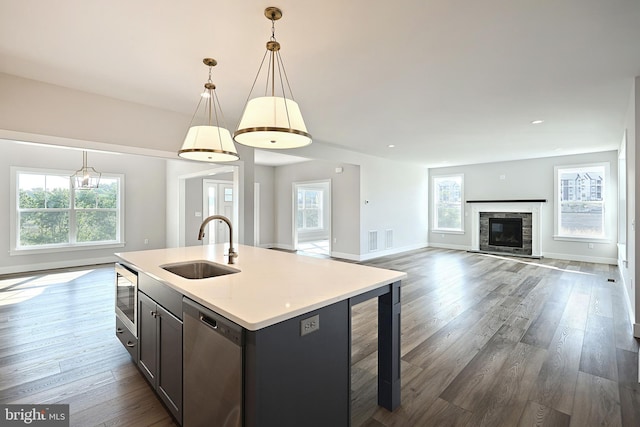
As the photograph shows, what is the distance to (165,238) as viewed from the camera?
770 centimetres

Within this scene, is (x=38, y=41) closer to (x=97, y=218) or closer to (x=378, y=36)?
(x=378, y=36)

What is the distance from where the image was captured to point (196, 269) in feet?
8.03

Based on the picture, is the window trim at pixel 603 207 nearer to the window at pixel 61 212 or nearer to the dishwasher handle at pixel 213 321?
the dishwasher handle at pixel 213 321

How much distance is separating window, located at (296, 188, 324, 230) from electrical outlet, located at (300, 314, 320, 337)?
318 inches

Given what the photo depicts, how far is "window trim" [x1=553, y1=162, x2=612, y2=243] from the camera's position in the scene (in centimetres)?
652

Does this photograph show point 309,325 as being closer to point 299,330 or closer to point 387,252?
point 299,330

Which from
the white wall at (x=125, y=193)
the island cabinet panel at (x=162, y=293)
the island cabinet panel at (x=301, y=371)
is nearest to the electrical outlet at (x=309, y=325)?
the island cabinet panel at (x=301, y=371)

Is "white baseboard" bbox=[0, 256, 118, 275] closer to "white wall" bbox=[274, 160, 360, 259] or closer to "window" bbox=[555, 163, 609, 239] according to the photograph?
"white wall" bbox=[274, 160, 360, 259]

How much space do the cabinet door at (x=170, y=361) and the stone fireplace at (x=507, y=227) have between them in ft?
27.1

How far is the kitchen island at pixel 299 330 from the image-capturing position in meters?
1.22

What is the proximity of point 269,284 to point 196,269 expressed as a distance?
1.01 meters

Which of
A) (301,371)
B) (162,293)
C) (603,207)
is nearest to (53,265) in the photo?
(162,293)

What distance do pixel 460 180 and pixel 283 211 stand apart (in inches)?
206

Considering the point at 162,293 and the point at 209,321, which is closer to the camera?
the point at 209,321
